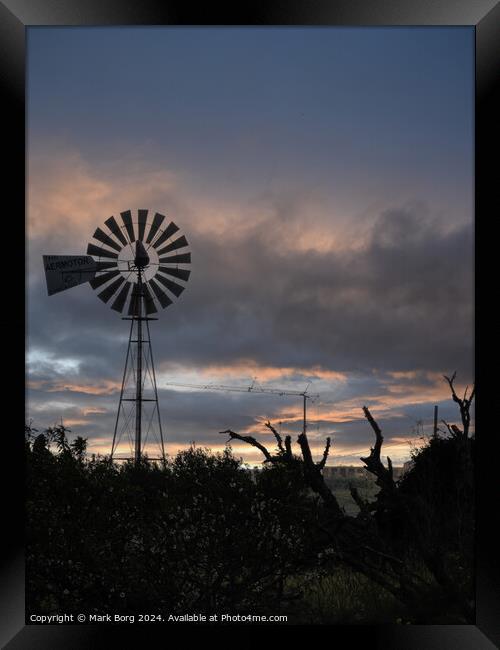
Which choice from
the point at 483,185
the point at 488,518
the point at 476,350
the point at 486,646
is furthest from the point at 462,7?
the point at 486,646

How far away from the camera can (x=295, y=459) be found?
18.8 ft

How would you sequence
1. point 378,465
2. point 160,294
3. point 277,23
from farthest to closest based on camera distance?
point 160,294 < point 378,465 < point 277,23

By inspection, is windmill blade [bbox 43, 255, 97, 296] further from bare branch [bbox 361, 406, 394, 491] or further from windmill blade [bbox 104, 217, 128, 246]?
bare branch [bbox 361, 406, 394, 491]

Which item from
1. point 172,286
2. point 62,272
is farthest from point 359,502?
point 172,286

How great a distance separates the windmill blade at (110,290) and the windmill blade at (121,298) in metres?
0.07

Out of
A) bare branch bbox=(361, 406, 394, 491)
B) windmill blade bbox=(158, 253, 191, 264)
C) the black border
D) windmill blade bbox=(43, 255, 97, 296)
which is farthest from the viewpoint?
windmill blade bbox=(158, 253, 191, 264)

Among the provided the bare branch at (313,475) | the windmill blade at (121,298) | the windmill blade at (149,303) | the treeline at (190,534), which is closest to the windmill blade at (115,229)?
the windmill blade at (121,298)

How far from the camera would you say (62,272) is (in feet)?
19.0

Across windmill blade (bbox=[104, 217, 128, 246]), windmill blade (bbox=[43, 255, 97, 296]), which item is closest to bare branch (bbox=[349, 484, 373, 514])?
windmill blade (bbox=[43, 255, 97, 296])

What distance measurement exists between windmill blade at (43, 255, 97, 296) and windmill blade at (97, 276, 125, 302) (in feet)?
6.35

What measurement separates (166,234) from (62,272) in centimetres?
209

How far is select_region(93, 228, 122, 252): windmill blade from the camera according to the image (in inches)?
294

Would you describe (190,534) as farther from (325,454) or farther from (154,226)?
(154,226)

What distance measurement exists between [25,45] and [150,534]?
12.4 ft
